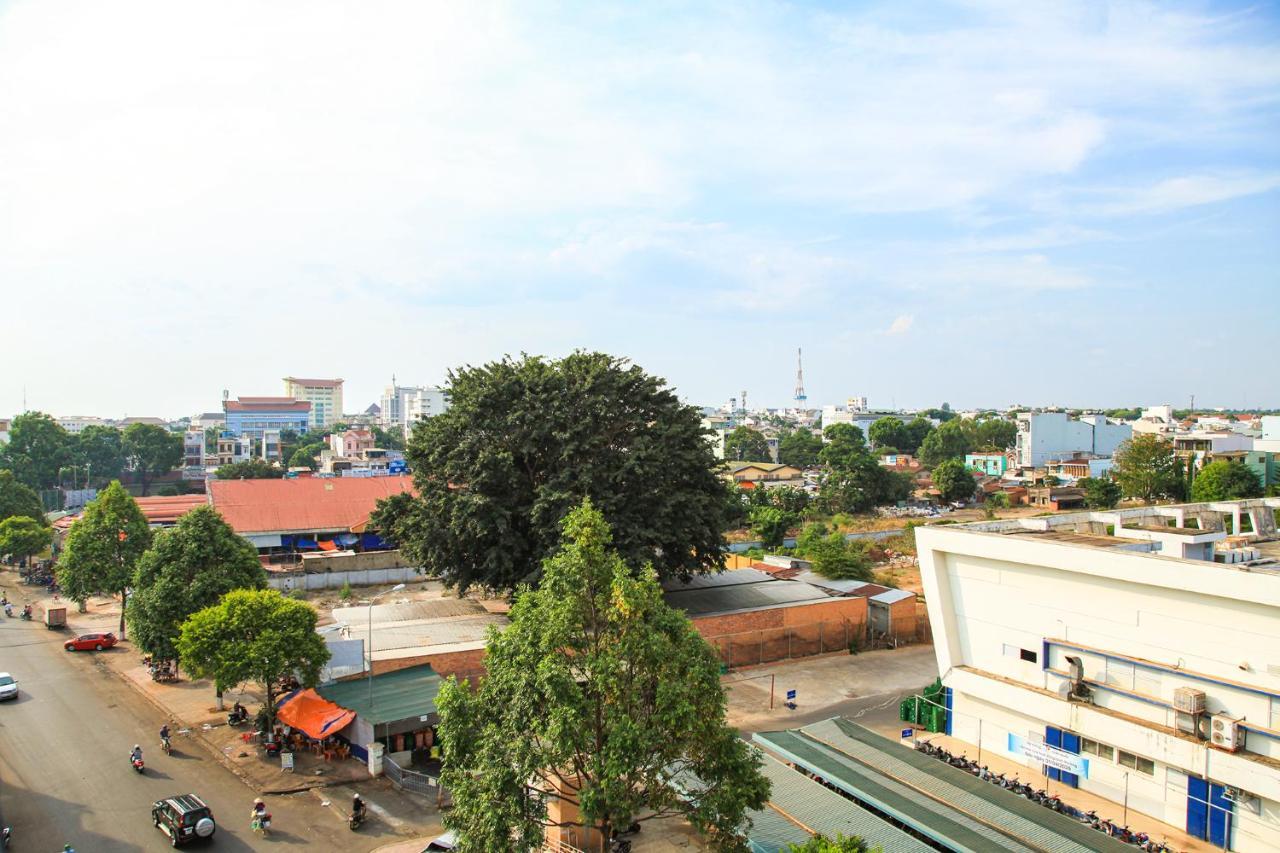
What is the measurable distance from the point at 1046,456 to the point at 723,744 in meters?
91.2

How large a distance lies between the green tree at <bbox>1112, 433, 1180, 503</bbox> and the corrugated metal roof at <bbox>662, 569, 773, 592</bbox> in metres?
39.4

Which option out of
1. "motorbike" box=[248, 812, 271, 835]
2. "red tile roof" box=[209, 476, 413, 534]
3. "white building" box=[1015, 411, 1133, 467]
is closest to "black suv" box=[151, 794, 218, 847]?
"motorbike" box=[248, 812, 271, 835]

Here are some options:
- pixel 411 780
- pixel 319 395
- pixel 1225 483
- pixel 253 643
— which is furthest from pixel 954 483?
pixel 319 395

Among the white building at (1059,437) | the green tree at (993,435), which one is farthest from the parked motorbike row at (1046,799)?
the green tree at (993,435)

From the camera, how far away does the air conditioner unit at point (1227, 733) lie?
561 inches

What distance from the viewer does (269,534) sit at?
41.7m

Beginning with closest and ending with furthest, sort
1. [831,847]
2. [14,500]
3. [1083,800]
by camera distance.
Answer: [831,847]
[1083,800]
[14,500]

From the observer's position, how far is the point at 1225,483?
2104 inches

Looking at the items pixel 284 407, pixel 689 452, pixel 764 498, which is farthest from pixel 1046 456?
pixel 284 407

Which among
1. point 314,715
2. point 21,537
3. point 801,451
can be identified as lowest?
point 314,715

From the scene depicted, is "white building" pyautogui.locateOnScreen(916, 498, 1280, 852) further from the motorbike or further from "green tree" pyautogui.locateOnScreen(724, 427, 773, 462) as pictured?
"green tree" pyautogui.locateOnScreen(724, 427, 773, 462)

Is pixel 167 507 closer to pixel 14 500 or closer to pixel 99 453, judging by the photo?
pixel 14 500

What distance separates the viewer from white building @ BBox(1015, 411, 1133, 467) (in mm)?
91188

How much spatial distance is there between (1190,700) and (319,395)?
197 m
